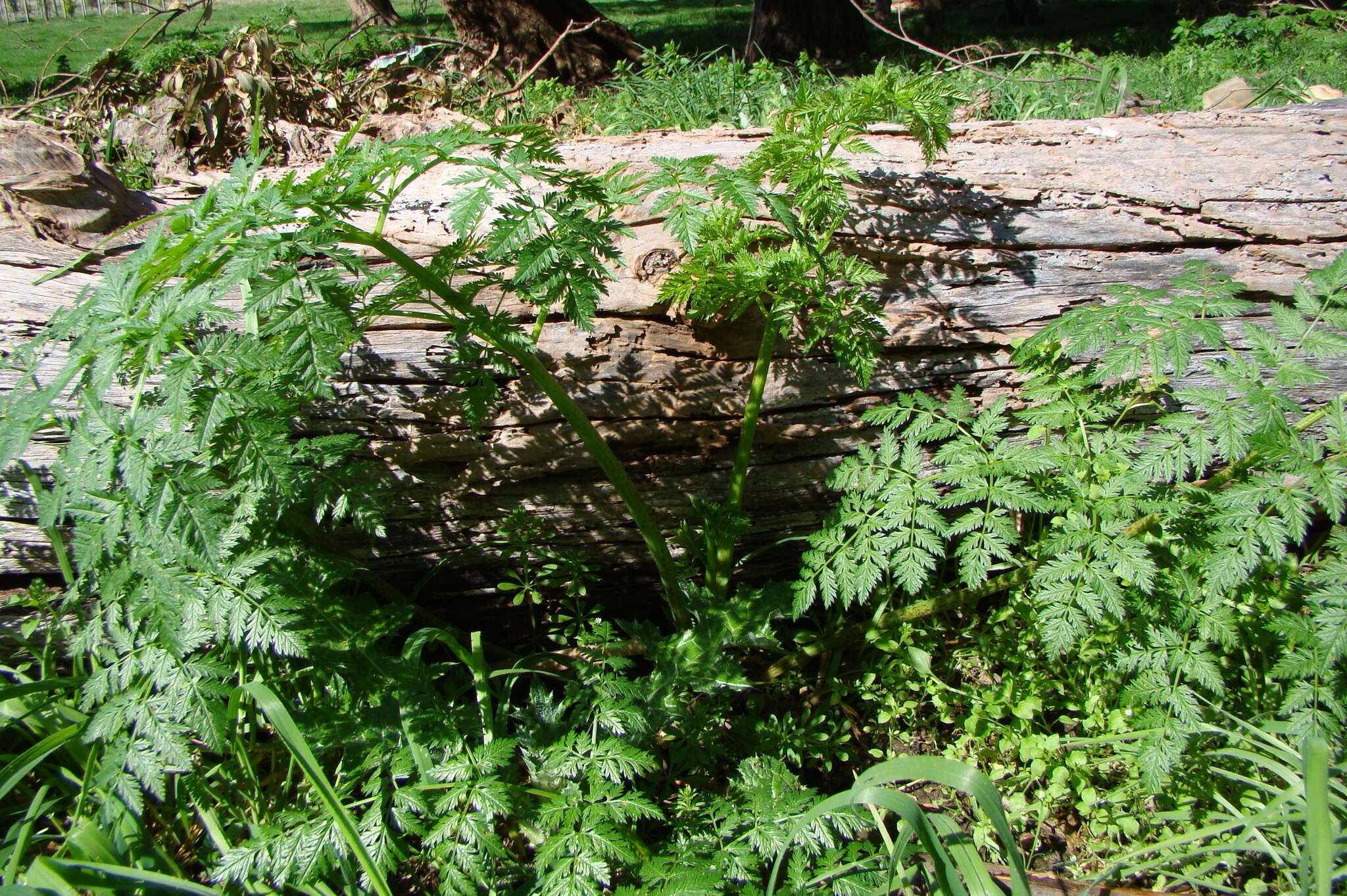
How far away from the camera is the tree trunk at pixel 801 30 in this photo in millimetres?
6457

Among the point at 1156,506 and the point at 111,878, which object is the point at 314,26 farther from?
the point at 1156,506

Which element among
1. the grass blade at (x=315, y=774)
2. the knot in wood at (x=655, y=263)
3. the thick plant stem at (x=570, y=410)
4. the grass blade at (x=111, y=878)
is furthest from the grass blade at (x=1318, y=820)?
the grass blade at (x=111, y=878)

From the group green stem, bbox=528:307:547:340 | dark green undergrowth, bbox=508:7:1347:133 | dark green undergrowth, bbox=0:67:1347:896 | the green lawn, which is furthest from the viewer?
the green lawn

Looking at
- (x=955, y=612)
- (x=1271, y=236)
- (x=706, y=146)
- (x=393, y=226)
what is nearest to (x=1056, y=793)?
(x=955, y=612)

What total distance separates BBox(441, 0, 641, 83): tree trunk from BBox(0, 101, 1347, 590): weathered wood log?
3.35 meters

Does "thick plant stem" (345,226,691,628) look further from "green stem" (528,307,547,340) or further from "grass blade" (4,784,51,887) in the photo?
"grass blade" (4,784,51,887)

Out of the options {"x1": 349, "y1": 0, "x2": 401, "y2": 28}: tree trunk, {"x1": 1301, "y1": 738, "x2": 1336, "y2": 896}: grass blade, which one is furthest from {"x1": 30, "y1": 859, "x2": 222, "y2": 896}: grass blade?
{"x1": 349, "y1": 0, "x2": 401, "y2": 28}: tree trunk

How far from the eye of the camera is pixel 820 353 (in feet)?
8.57

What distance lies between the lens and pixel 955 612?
285 centimetres

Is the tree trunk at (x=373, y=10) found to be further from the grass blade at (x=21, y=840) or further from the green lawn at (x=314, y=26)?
the grass blade at (x=21, y=840)

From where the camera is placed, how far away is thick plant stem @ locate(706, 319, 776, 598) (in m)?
2.32

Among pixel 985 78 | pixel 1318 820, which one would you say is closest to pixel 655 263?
pixel 1318 820

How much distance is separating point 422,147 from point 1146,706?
228 centimetres

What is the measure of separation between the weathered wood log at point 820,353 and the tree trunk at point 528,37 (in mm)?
3345
